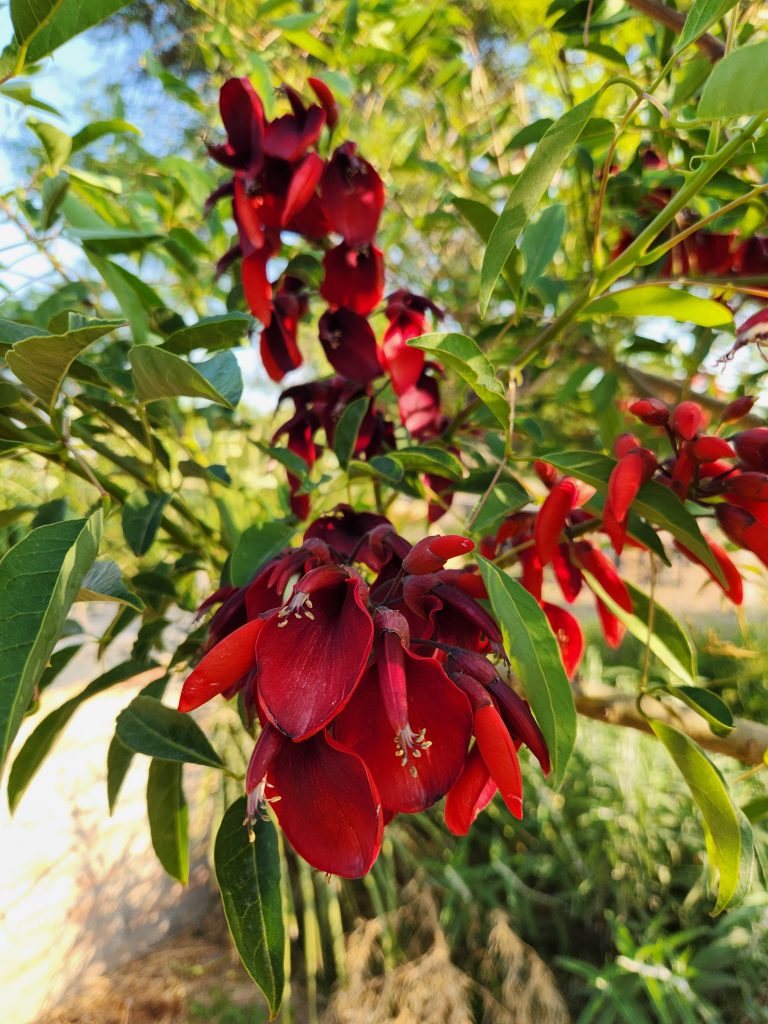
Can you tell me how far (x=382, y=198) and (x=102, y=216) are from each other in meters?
0.28

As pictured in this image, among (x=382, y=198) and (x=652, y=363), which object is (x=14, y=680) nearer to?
(x=382, y=198)

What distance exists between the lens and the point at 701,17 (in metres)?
0.24

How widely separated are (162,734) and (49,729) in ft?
0.57

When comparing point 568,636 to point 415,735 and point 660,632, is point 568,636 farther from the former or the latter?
point 415,735

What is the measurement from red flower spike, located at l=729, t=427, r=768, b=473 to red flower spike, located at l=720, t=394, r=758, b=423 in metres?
0.04

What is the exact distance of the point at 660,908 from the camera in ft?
4.36

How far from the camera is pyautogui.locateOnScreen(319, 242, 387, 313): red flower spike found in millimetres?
363

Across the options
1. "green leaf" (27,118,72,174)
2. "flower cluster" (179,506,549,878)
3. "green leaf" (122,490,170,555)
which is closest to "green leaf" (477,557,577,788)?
"flower cluster" (179,506,549,878)

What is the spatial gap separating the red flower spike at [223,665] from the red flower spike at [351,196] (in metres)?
0.23

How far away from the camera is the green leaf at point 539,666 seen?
0.21 metres

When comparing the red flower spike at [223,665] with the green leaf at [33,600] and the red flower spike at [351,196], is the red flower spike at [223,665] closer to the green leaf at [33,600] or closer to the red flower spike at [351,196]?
the green leaf at [33,600]

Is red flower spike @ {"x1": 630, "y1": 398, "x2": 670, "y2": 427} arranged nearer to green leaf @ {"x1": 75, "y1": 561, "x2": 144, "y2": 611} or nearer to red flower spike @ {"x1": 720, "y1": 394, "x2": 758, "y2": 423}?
red flower spike @ {"x1": 720, "y1": 394, "x2": 758, "y2": 423}

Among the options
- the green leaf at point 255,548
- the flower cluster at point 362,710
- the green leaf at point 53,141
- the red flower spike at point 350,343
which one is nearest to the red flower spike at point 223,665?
the flower cluster at point 362,710

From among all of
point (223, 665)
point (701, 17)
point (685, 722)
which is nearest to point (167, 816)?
point (223, 665)
